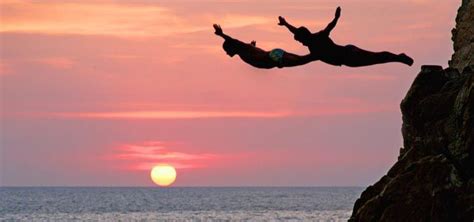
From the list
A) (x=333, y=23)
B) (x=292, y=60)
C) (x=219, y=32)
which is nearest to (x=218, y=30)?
(x=219, y=32)

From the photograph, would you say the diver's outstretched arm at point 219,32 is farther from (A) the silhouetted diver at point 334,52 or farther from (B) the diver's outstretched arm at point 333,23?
(B) the diver's outstretched arm at point 333,23

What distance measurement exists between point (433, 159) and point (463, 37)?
8263 millimetres

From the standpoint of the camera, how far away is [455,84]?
3366cm

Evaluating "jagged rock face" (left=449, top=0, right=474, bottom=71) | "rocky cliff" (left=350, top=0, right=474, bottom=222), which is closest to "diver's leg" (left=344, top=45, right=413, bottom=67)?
"rocky cliff" (left=350, top=0, right=474, bottom=222)

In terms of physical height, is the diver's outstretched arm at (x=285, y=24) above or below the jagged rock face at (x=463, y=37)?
below

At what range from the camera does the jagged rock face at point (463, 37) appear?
3653 centimetres

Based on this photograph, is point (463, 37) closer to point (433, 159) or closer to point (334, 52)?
point (433, 159)

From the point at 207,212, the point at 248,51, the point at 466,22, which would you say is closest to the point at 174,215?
the point at 207,212

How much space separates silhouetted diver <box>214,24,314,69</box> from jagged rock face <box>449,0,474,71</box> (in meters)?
16.8

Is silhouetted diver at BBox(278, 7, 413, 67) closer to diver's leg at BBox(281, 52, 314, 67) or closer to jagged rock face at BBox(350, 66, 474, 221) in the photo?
diver's leg at BBox(281, 52, 314, 67)

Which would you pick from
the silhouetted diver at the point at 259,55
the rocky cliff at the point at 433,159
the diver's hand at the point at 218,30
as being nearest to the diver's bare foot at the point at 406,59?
the silhouetted diver at the point at 259,55

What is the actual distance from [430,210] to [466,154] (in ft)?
5.87

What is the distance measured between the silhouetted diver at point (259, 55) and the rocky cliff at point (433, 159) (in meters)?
11.0

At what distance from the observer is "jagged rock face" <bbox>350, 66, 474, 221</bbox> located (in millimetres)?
30062
